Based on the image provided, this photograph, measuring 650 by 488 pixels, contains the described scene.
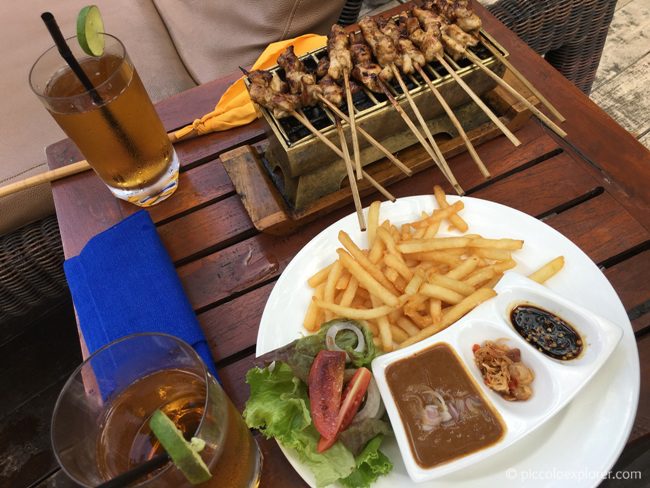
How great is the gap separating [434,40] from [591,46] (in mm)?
1436

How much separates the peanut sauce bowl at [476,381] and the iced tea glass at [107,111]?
1133 millimetres

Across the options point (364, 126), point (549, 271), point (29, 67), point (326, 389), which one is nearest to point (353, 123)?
point (364, 126)

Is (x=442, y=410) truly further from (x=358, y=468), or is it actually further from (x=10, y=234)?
(x=10, y=234)

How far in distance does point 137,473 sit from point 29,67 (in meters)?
2.76

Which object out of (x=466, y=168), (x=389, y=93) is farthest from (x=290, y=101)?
(x=466, y=168)

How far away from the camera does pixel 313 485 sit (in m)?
1.23

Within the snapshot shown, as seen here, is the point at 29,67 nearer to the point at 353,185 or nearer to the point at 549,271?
the point at 353,185

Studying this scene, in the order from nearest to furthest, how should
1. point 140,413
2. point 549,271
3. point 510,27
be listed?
1. point 140,413
2. point 549,271
3. point 510,27

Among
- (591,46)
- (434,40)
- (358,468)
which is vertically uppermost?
(434,40)

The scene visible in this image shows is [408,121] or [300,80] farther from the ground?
[300,80]

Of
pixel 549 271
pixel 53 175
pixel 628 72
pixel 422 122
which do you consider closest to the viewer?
pixel 549 271

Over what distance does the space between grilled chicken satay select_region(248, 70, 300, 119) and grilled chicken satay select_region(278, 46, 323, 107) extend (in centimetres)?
4

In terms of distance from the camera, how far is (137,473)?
92 centimetres

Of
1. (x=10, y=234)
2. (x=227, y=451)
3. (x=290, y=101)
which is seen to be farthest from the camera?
(x=10, y=234)
